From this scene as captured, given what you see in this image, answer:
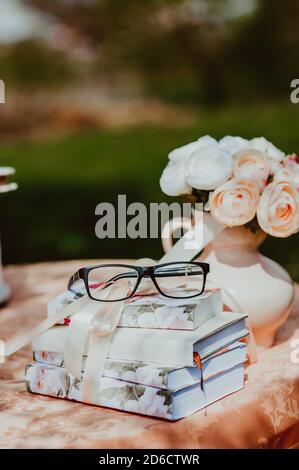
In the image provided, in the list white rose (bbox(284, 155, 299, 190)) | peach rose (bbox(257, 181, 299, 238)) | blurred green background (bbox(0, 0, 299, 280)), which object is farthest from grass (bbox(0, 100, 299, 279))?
peach rose (bbox(257, 181, 299, 238))

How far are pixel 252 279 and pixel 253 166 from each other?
0.23 metres

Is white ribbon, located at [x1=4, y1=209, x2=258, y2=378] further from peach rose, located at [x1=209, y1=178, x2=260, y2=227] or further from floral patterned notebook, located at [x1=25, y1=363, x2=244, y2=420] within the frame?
peach rose, located at [x1=209, y1=178, x2=260, y2=227]

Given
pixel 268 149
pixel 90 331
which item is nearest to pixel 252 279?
pixel 268 149

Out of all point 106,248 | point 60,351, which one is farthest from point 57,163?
point 60,351

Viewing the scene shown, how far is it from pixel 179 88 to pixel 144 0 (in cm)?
96

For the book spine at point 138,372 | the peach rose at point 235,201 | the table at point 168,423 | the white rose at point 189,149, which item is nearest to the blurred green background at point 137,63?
the white rose at point 189,149

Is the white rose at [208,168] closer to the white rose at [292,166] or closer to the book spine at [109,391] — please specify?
the white rose at [292,166]

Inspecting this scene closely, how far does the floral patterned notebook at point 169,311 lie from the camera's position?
1.05 metres

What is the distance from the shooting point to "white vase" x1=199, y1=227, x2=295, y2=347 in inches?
51.4

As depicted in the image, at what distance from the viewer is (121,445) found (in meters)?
0.98

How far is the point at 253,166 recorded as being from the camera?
1.27 metres

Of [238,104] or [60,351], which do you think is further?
[238,104]

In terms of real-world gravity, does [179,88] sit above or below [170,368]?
above
